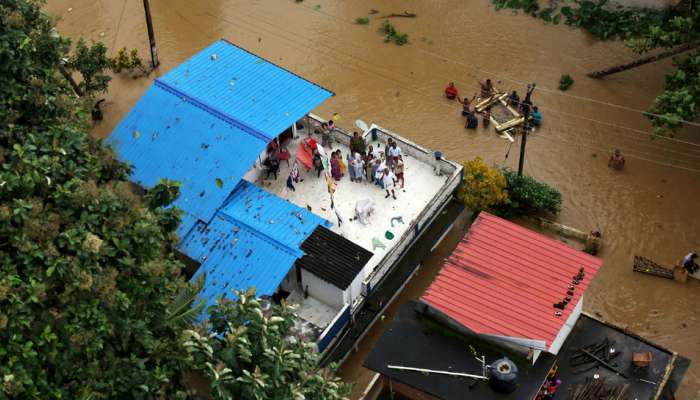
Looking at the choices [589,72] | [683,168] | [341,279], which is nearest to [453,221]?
[341,279]

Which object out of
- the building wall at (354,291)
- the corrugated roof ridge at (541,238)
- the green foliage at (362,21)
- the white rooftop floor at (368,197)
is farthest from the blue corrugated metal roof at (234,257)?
the green foliage at (362,21)

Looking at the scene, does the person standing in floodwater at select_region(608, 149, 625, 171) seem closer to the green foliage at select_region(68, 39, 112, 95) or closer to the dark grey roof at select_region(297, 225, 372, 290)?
the dark grey roof at select_region(297, 225, 372, 290)

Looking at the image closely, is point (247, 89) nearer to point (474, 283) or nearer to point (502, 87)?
point (474, 283)

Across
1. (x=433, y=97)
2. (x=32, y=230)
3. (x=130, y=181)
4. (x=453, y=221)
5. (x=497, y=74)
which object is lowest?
(x=32, y=230)

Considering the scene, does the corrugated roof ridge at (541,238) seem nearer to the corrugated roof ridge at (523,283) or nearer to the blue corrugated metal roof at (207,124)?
the corrugated roof ridge at (523,283)

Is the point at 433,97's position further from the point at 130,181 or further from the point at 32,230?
the point at 32,230

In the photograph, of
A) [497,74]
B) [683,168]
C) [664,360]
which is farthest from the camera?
[497,74]

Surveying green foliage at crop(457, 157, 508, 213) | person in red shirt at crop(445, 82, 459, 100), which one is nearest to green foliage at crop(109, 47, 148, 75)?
person in red shirt at crop(445, 82, 459, 100)
